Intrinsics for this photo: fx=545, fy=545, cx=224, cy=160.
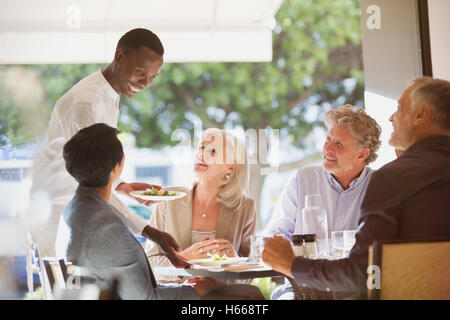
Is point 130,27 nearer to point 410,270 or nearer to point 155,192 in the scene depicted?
point 155,192

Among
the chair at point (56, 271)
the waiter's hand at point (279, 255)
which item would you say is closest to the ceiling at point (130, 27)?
the chair at point (56, 271)

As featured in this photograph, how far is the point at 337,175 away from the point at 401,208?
1.18 meters

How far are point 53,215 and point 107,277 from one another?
0.72 metres

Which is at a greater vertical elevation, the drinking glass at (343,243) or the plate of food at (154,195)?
the plate of food at (154,195)

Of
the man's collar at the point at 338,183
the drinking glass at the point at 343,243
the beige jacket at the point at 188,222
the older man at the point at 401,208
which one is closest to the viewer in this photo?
the older man at the point at 401,208

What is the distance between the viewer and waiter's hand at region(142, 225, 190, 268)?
3.13 meters

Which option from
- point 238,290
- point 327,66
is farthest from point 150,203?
point 327,66

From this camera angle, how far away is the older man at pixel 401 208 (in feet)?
7.81

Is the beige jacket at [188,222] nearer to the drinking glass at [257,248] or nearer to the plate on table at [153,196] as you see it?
the plate on table at [153,196]

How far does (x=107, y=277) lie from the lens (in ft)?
8.38

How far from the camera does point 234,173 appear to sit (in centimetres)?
351

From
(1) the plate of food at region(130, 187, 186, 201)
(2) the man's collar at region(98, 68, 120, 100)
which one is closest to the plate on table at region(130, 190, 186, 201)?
(1) the plate of food at region(130, 187, 186, 201)

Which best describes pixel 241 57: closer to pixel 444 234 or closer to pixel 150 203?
pixel 150 203

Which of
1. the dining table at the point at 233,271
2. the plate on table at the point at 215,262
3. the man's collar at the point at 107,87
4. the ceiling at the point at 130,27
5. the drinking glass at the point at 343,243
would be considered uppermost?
the ceiling at the point at 130,27
